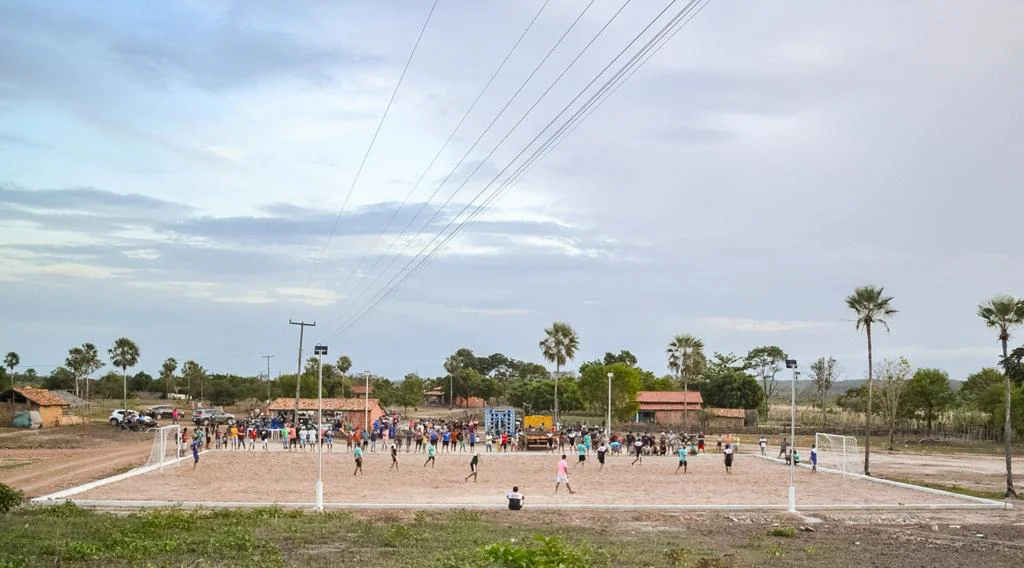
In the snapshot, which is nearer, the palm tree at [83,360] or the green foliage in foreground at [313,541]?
the green foliage in foreground at [313,541]

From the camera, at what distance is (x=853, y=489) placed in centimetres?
4044

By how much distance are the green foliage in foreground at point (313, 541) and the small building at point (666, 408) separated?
77.7 m

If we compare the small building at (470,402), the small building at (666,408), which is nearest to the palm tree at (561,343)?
the small building at (666,408)

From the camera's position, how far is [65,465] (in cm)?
4609

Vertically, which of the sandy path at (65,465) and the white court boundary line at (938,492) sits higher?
the white court boundary line at (938,492)

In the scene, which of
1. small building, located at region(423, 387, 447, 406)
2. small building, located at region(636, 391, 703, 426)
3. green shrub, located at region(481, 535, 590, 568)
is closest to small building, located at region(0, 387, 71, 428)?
small building, located at region(636, 391, 703, 426)

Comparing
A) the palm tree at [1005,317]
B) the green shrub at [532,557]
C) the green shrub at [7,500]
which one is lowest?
the green shrub at [7,500]

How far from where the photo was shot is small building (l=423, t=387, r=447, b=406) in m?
168

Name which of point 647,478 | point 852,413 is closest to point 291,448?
point 647,478

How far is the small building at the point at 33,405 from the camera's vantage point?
81.7 m

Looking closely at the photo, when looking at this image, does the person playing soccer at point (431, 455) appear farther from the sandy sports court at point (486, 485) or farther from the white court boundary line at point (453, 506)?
the white court boundary line at point (453, 506)

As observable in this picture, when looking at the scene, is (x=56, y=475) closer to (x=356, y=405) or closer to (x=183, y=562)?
(x=183, y=562)

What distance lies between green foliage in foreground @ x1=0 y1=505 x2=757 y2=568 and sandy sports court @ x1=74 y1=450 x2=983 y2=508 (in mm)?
5086

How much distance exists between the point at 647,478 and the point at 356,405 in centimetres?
5171
